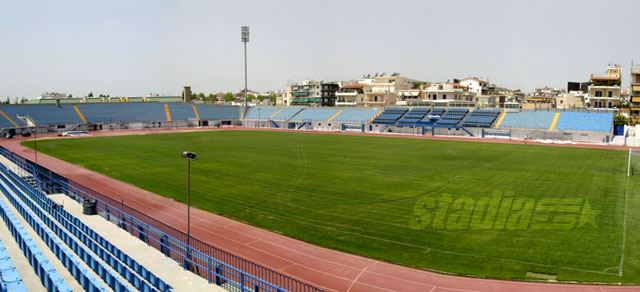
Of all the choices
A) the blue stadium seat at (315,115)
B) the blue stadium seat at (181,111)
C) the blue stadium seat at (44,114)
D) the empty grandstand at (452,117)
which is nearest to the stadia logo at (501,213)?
the empty grandstand at (452,117)

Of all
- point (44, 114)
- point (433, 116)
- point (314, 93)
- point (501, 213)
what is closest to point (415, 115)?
point (433, 116)

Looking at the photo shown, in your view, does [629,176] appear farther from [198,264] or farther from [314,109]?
[314,109]

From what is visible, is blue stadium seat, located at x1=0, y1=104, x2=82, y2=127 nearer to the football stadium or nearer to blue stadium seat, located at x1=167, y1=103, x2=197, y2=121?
blue stadium seat, located at x1=167, y1=103, x2=197, y2=121

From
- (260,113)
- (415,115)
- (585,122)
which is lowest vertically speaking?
(585,122)

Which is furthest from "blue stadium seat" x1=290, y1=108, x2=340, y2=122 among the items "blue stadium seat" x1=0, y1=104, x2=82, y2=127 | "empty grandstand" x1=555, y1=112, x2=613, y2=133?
"blue stadium seat" x1=0, y1=104, x2=82, y2=127

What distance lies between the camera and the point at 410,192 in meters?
29.2

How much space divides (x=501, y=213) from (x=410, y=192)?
657 cm

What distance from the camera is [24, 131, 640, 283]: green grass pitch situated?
17.9 metres

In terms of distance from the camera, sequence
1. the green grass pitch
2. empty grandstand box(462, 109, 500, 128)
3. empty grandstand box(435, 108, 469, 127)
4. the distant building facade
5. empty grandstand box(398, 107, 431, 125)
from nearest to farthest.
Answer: the green grass pitch → empty grandstand box(462, 109, 500, 128) → empty grandstand box(435, 108, 469, 127) → the distant building facade → empty grandstand box(398, 107, 431, 125)

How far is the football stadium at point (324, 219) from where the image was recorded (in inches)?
595

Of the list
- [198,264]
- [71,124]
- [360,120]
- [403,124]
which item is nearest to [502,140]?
[403,124]

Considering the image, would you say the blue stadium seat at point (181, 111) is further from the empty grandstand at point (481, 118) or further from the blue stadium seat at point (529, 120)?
the blue stadium seat at point (529, 120)

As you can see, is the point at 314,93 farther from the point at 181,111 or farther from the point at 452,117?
the point at 452,117

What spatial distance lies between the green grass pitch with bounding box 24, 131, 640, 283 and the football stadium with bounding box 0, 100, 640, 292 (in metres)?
0.12
